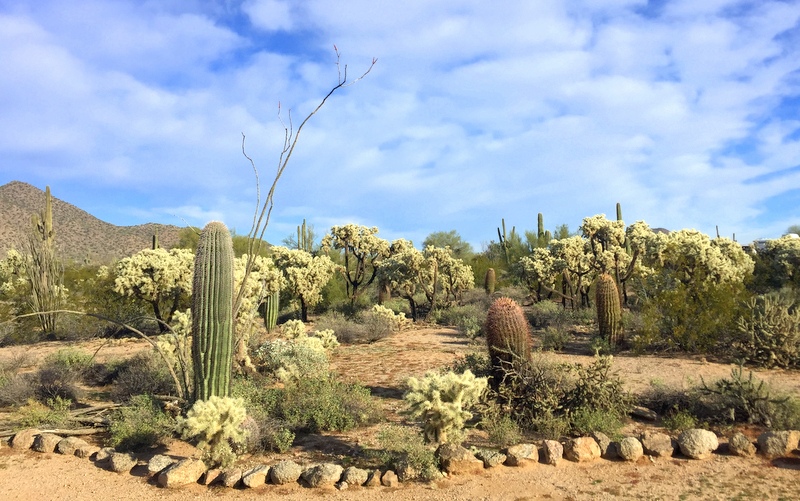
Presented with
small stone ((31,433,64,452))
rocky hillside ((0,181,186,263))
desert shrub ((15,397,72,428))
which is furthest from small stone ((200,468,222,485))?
rocky hillside ((0,181,186,263))

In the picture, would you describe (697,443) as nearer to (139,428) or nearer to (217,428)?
(217,428)

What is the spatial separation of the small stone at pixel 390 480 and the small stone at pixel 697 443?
318 cm

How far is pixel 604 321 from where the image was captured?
12.9 meters

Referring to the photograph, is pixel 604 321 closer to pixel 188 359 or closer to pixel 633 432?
pixel 633 432

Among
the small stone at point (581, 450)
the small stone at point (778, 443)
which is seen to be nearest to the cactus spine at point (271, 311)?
the small stone at point (581, 450)

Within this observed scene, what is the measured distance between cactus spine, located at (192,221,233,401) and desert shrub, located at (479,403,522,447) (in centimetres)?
323

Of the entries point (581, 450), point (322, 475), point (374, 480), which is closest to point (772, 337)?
point (581, 450)

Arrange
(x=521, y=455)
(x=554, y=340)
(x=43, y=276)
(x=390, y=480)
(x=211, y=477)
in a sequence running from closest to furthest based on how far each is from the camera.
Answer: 1. (x=390, y=480)
2. (x=211, y=477)
3. (x=521, y=455)
4. (x=554, y=340)
5. (x=43, y=276)

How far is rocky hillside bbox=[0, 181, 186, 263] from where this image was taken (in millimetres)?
42875

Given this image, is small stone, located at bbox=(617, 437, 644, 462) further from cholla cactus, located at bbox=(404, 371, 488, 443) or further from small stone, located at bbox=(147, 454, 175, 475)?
small stone, located at bbox=(147, 454, 175, 475)

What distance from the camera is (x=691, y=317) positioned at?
12.1 meters

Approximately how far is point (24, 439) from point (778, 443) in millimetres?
8779

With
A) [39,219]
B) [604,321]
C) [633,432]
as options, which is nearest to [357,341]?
[604,321]

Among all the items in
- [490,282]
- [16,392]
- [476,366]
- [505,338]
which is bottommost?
[16,392]
